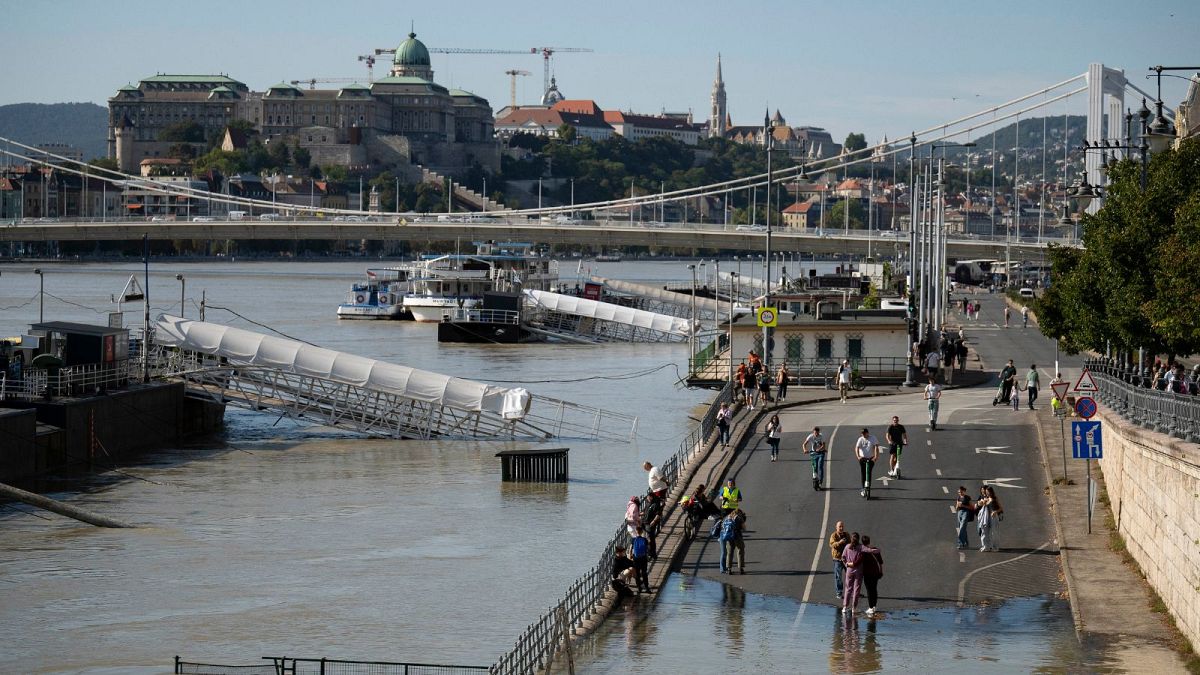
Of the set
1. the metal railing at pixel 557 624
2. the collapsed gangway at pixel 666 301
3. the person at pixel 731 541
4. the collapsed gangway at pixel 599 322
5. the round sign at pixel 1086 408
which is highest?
the collapsed gangway at pixel 666 301

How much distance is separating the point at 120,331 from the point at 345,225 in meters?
108

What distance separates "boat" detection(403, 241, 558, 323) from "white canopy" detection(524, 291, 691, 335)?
8583 mm

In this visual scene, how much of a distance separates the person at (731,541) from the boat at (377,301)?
8646 cm

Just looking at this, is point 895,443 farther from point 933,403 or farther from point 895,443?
point 933,403

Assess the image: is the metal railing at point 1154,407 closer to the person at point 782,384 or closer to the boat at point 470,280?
the person at point 782,384

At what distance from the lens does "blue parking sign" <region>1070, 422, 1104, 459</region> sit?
2625cm

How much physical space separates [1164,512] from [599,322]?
72.5 meters

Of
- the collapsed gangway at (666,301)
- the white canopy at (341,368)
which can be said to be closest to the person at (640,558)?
the white canopy at (341,368)

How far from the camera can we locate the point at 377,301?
11425cm

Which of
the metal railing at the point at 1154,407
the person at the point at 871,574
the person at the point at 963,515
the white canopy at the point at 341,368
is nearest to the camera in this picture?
the metal railing at the point at 1154,407

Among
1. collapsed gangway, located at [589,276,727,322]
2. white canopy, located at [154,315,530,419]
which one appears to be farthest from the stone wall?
collapsed gangway, located at [589,276,727,322]

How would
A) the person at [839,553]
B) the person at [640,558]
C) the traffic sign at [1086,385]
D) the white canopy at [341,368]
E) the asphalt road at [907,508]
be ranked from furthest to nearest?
the white canopy at [341,368] < the traffic sign at [1086,385] < the asphalt road at [907,508] < the person at [640,558] < the person at [839,553]

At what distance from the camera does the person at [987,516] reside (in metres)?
26.6

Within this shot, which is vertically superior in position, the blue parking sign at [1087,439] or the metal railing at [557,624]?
the blue parking sign at [1087,439]
